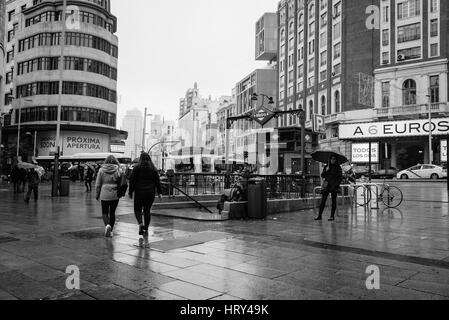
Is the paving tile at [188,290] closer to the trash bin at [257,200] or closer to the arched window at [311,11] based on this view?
the trash bin at [257,200]

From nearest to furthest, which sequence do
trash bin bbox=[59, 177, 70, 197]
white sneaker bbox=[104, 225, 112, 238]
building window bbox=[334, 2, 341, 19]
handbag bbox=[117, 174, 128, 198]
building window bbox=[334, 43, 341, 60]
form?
white sneaker bbox=[104, 225, 112, 238], handbag bbox=[117, 174, 128, 198], trash bin bbox=[59, 177, 70, 197], building window bbox=[334, 43, 341, 60], building window bbox=[334, 2, 341, 19]

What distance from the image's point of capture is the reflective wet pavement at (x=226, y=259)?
435 centimetres

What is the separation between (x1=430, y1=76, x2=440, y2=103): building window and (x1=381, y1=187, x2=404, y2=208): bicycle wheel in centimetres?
3601

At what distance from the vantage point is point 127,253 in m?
6.30

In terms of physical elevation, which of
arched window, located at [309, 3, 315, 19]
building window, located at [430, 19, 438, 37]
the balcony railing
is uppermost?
arched window, located at [309, 3, 315, 19]

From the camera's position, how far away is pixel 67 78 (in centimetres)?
4566

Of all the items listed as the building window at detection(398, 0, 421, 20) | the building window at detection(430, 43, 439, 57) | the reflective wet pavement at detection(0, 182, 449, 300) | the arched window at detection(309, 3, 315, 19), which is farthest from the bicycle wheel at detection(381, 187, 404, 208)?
the arched window at detection(309, 3, 315, 19)

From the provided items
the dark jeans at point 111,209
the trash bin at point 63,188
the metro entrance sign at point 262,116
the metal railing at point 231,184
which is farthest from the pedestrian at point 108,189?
the trash bin at point 63,188

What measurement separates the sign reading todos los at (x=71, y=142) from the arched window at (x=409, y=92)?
38.8 meters

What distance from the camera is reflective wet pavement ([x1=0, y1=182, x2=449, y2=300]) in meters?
4.35

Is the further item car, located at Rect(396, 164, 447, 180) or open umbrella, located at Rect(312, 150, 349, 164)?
car, located at Rect(396, 164, 447, 180)

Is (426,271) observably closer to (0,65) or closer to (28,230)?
(28,230)

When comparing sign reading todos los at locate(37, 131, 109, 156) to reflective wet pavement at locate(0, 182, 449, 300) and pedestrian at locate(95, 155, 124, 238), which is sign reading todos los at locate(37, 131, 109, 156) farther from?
pedestrian at locate(95, 155, 124, 238)
